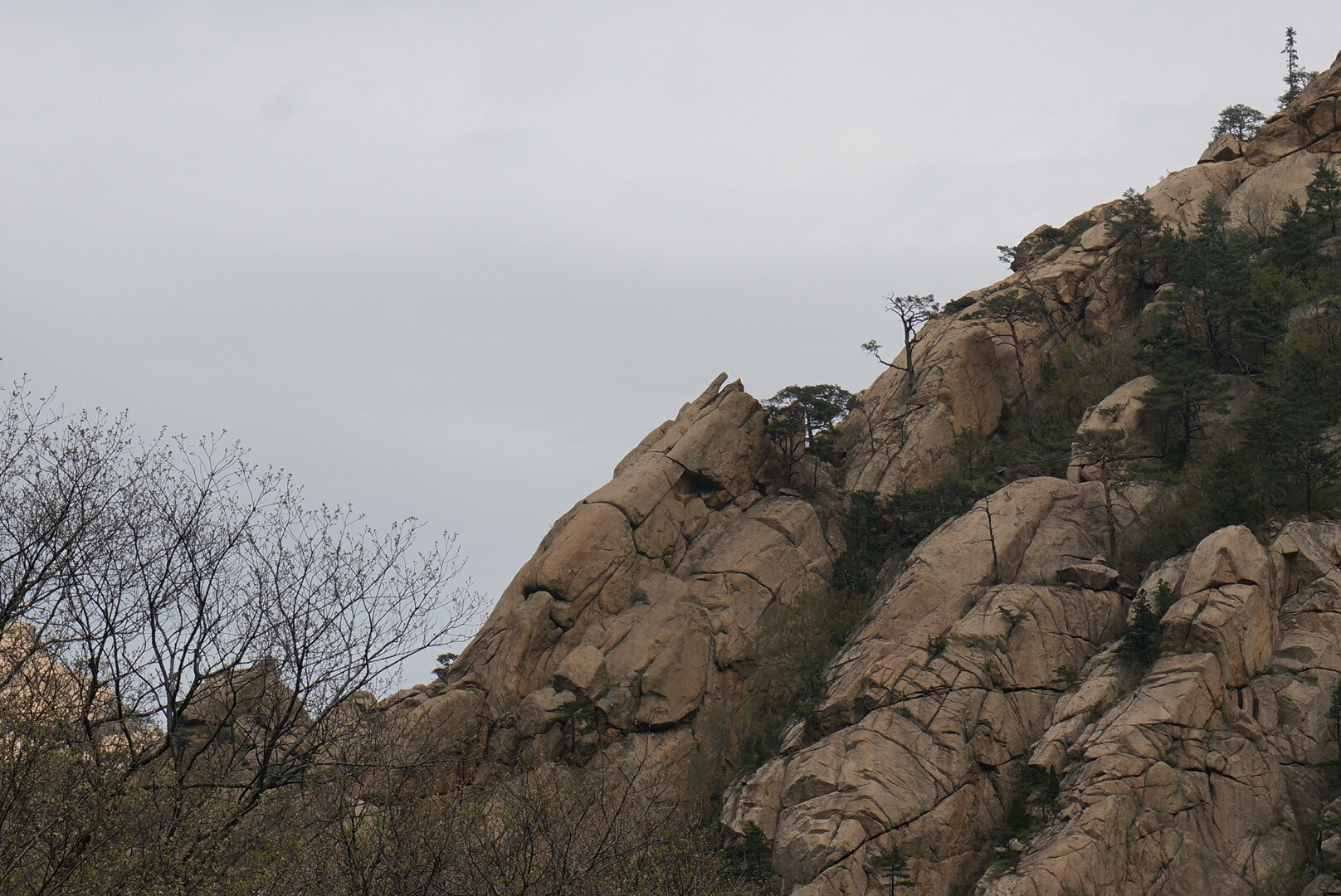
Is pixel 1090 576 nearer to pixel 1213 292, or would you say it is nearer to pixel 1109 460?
pixel 1109 460

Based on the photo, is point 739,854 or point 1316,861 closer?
point 1316,861

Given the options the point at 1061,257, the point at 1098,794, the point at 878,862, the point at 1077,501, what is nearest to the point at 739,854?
the point at 878,862

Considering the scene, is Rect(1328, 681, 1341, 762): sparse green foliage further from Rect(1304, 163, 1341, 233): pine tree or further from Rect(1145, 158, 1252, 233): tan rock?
Rect(1145, 158, 1252, 233): tan rock

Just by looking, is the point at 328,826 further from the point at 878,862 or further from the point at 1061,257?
the point at 1061,257

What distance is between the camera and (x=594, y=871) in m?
20.0

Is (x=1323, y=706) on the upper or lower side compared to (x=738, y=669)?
lower

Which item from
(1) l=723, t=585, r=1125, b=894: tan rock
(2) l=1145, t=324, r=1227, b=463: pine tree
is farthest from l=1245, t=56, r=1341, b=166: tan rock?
(1) l=723, t=585, r=1125, b=894: tan rock

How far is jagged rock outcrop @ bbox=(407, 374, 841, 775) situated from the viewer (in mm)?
43625

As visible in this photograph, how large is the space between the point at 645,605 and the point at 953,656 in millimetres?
14476

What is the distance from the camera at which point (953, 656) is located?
38.4 m

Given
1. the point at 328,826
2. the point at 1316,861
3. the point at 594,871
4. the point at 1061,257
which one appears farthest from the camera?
the point at 1061,257

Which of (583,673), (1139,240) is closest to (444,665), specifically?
(583,673)

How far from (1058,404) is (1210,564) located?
19.4m

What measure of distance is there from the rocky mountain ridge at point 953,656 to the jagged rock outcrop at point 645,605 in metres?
0.11
